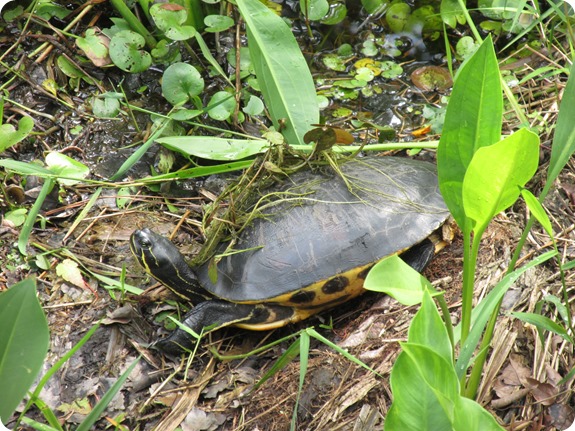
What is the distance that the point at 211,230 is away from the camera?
272 cm

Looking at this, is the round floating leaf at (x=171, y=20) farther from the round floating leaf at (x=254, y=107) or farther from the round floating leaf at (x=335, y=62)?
the round floating leaf at (x=335, y=62)

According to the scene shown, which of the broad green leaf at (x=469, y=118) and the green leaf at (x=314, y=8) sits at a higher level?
the broad green leaf at (x=469, y=118)

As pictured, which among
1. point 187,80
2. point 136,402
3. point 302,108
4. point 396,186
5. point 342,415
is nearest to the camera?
point 342,415

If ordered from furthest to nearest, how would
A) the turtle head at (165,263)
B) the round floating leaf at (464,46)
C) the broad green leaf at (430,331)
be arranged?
the round floating leaf at (464,46)
the turtle head at (165,263)
the broad green leaf at (430,331)

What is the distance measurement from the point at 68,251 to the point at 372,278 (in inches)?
65.5

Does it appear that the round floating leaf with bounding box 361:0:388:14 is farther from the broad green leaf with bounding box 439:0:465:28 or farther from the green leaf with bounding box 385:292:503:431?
the green leaf with bounding box 385:292:503:431

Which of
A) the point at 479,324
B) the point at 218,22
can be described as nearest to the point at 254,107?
the point at 218,22

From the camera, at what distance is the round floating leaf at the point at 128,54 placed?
3303 mm

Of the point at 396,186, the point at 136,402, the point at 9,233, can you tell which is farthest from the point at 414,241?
the point at 9,233

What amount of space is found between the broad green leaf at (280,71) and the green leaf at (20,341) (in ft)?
5.10

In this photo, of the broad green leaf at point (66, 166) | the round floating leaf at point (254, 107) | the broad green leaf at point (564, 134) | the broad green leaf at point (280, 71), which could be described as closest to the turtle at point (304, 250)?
the broad green leaf at point (280, 71)

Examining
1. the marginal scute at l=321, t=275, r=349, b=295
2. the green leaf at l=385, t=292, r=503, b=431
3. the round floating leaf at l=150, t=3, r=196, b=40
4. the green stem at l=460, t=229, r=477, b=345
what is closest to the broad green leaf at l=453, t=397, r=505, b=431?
the green leaf at l=385, t=292, r=503, b=431

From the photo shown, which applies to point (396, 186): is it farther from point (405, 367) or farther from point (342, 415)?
point (405, 367)

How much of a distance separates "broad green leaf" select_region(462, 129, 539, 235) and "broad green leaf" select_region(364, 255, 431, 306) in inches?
8.8
